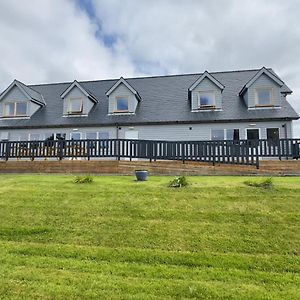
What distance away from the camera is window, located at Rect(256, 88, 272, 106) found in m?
22.7

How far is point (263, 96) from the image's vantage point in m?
22.8

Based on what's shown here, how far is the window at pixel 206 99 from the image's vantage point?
77.2 feet

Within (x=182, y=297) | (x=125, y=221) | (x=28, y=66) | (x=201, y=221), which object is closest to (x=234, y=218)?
(x=201, y=221)

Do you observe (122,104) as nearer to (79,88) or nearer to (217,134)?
(79,88)

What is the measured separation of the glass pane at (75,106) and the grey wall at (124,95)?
111 inches

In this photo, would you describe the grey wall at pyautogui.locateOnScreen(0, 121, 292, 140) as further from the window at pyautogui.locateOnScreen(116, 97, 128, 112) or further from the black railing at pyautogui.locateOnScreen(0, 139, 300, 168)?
the black railing at pyautogui.locateOnScreen(0, 139, 300, 168)

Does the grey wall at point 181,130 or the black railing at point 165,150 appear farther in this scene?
the grey wall at point 181,130

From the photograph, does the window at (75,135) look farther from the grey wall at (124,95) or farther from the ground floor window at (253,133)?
the ground floor window at (253,133)

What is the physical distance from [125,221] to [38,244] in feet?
6.89

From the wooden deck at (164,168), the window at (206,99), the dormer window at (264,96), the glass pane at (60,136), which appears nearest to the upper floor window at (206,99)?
the window at (206,99)

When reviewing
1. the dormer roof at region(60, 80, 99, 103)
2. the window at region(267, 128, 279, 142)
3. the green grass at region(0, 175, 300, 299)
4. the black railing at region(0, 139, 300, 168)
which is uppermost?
the dormer roof at region(60, 80, 99, 103)

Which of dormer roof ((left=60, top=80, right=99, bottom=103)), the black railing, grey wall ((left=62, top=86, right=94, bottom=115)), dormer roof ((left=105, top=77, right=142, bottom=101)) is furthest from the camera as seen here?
grey wall ((left=62, top=86, right=94, bottom=115))

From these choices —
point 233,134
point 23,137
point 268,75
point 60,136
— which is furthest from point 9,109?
point 268,75

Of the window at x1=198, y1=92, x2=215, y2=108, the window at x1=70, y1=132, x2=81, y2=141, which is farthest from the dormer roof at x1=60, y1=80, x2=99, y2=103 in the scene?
the window at x1=198, y1=92, x2=215, y2=108
